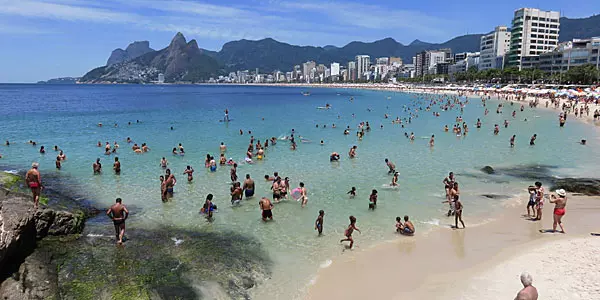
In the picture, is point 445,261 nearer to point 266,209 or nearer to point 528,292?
point 528,292

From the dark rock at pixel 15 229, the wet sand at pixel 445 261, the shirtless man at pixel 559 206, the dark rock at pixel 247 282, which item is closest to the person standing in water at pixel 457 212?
the wet sand at pixel 445 261

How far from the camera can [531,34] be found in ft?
409

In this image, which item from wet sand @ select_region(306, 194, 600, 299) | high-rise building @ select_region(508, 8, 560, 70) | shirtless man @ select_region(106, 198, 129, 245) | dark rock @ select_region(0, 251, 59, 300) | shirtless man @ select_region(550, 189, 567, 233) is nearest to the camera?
dark rock @ select_region(0, 251, 59, 300)

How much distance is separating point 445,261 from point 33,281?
9.73m

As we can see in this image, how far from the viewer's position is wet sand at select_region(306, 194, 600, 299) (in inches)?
356

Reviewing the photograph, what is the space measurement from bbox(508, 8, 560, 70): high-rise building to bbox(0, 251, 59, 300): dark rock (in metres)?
140

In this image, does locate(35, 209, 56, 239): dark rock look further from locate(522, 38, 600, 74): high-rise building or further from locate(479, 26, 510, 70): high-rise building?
locate(479, 26, 510, 70): high-rise building

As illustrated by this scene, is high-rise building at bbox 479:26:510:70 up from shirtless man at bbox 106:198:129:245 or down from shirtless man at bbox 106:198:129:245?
up

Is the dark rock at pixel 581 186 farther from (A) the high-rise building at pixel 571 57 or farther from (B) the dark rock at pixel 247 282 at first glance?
(A) the high-rise building at pixel 571 57

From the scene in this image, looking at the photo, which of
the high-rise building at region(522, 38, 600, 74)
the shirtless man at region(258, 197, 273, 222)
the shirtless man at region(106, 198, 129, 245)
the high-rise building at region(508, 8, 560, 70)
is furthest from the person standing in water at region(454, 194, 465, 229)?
the high-rise building at region(508, 8, 560, 70)

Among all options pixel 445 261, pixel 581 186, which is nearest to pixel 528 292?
pixel 445 261

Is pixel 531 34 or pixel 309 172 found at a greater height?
pixel 531 34

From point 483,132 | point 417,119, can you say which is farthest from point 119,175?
point 417,119

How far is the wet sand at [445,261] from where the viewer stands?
29.7 feet
